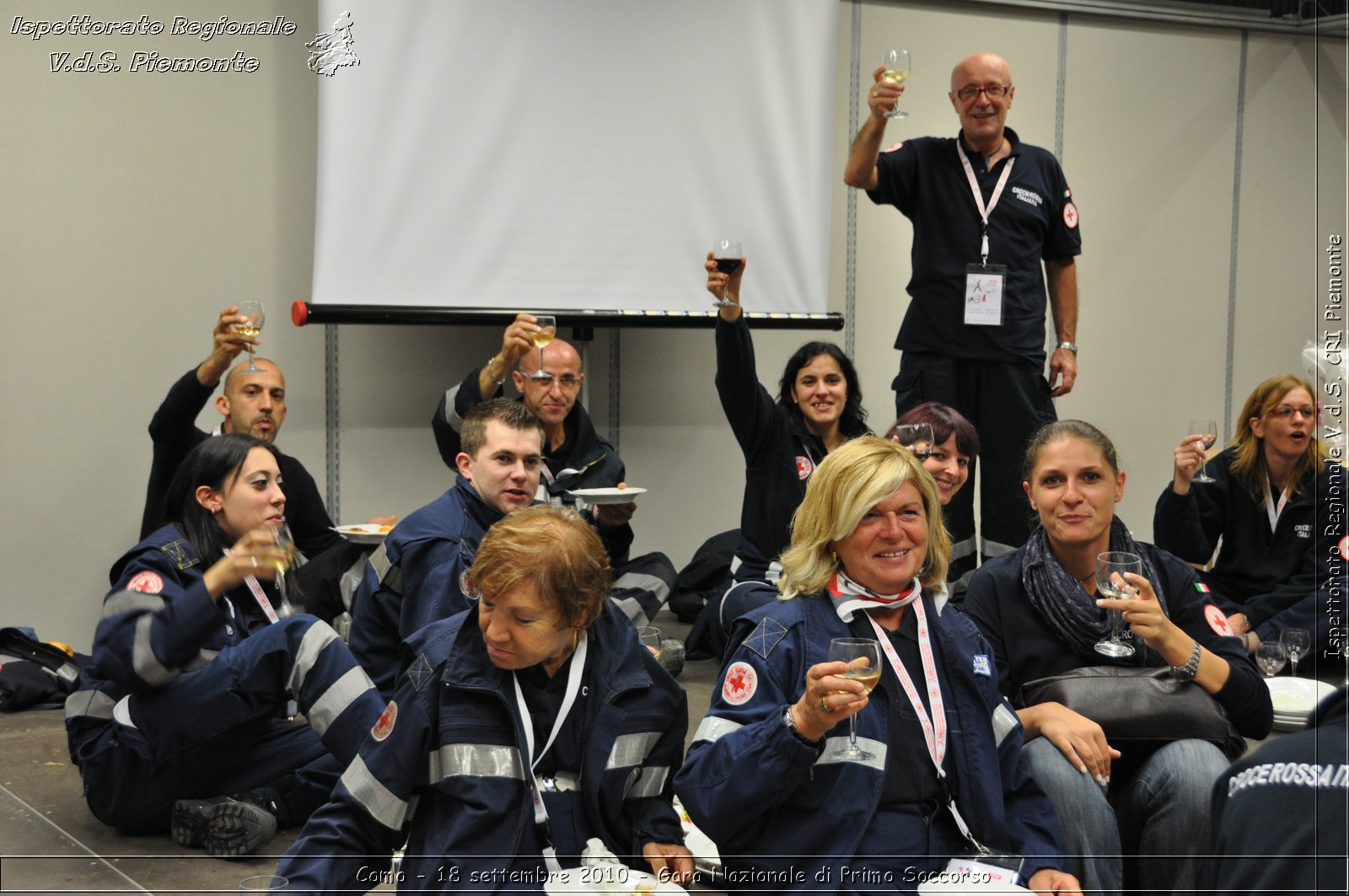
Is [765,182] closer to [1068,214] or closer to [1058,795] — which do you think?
[1068,214]

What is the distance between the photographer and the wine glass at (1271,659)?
3.97 meters

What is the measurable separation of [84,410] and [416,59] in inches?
83.0

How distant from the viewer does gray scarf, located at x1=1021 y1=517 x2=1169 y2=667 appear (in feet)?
9.18

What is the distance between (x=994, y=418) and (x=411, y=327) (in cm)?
282

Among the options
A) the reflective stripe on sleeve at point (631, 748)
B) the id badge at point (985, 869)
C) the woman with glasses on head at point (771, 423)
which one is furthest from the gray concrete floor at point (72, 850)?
the woman with glasses on head at point (771, 423)

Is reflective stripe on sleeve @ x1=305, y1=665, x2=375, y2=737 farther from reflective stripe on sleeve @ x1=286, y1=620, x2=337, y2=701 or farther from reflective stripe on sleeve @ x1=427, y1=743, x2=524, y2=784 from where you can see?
reflective stripe on sleeve @ x1=427, y1=743, x2=524, y2=784

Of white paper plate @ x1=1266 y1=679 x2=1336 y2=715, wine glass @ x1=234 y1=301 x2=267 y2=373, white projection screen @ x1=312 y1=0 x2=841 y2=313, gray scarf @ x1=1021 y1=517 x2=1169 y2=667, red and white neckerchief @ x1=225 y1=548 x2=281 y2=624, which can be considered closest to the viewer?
gray scarf @ x1=1021 y1=517 x2=1169 y2=667

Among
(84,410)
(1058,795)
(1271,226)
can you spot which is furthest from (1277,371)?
(84,410)

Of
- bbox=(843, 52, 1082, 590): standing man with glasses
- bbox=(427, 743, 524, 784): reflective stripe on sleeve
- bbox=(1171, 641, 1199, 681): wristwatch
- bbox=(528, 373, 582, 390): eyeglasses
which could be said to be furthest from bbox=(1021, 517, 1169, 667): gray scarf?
bbox=(528, 373, 582, 390): eyeglasses

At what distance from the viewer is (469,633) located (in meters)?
2.31

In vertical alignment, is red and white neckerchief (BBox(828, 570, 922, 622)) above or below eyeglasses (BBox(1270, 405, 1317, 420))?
below

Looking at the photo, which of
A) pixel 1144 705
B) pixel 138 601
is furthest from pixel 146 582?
pixel 1144 705

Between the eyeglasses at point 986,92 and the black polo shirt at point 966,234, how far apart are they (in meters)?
0.19

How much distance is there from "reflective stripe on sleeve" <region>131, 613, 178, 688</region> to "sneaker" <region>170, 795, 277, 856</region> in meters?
0.42
